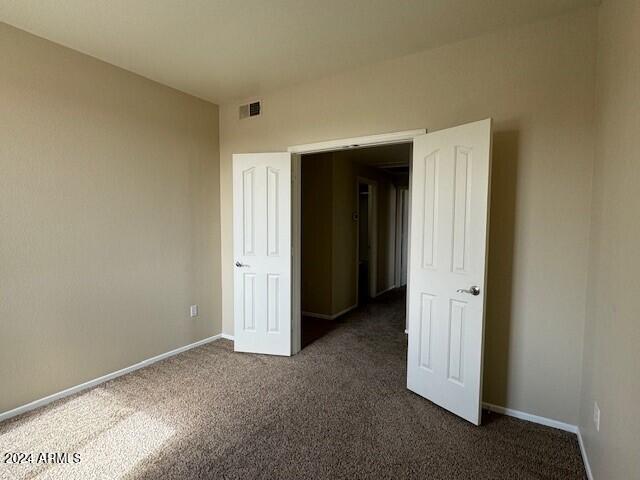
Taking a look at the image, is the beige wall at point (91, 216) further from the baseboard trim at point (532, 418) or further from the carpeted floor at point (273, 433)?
the baseboard trim at point (532, 418)

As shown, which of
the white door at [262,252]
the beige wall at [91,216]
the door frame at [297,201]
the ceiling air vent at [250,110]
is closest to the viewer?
the beige wall at [91,216]

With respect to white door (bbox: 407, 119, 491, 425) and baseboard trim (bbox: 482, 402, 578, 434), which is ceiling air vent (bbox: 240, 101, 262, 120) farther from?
baseboard trim (bbox: 482, 402, 578, 434)

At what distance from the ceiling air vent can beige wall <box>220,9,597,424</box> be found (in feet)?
5.36

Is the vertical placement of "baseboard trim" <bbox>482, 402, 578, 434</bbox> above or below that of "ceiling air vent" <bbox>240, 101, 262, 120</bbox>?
below

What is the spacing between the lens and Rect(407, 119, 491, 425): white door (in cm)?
220

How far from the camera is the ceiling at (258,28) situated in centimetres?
207

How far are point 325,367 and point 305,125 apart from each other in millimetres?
2346

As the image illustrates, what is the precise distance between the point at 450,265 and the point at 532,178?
0.78 meters

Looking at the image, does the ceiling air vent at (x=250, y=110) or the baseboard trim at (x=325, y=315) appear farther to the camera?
the baseboard trim at (x=325, y=315)

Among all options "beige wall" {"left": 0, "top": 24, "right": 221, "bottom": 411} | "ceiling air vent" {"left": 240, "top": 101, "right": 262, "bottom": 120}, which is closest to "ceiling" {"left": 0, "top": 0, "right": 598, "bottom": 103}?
"beige wall" {"left": 0, "top": 24, "right": 221, "bottom": 411}

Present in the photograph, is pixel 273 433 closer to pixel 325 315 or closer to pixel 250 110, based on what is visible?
pixel 325 315

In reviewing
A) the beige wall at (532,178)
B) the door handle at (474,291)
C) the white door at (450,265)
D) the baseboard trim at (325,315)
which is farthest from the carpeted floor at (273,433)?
the baseboard trim at (325,315)

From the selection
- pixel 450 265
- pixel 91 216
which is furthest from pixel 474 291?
pixel 91 216

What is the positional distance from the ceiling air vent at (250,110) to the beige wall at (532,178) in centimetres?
163
